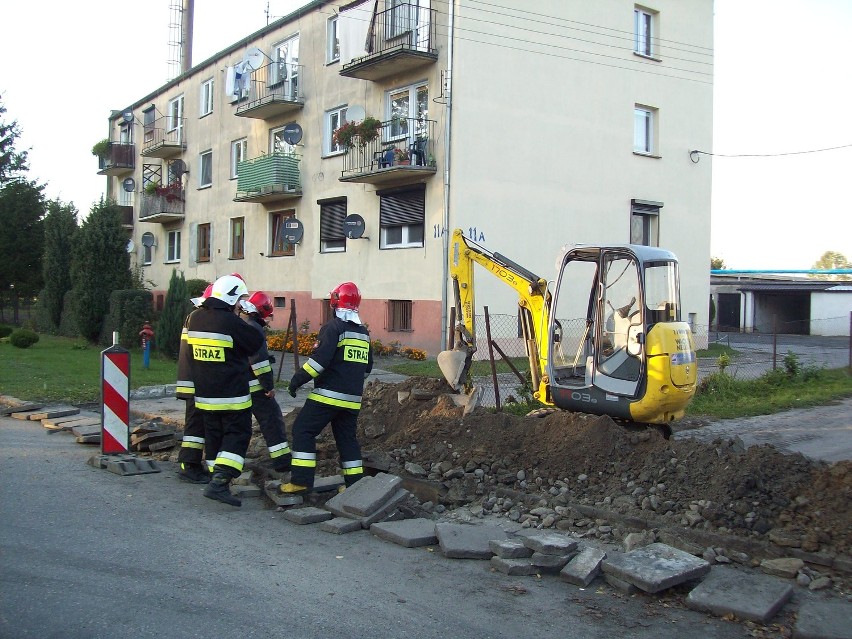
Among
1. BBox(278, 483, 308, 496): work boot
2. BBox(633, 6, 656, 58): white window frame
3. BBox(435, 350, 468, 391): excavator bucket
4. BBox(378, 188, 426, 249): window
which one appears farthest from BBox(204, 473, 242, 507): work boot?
BBox(633, 6, 656, 58): white window frame

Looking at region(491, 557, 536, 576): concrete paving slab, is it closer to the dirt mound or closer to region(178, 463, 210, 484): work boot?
the dirt mound

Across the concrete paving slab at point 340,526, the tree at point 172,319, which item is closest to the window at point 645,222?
the tree at point 172,319

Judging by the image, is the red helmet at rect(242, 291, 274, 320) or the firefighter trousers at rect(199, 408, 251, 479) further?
the red helmet at rect(242, 291, 274, 320)

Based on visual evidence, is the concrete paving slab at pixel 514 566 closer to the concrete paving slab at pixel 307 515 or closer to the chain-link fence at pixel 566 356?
the concrete paving slab at pixel 307 515

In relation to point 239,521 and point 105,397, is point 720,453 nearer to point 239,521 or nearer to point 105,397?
point 239,521

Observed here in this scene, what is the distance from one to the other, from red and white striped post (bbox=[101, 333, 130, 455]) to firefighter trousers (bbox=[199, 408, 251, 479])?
5.81 feet

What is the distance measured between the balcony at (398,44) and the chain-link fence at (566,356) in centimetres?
691

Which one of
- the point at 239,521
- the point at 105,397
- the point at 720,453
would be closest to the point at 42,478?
the point at 105,397

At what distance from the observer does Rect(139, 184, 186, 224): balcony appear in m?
33.4

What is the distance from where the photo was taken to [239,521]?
660 cm

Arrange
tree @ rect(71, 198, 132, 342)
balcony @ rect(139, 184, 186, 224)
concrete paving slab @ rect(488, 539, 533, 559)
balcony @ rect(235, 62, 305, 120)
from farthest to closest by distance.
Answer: balcony @ rect(139, 184, 186, 224), tree @ rect(71, 198, 132, 342), balcony @ rect(235, 62, 305, 120), concrete paving slab @ rect(488, 539, 533, 559)

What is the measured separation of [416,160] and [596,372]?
12311 millimetres

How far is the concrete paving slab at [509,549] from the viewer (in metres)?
5.62

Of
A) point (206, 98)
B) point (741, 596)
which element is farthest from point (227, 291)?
point (206, 98)
